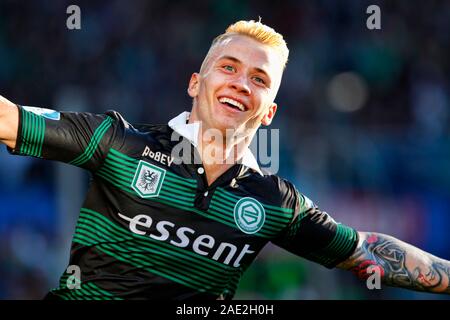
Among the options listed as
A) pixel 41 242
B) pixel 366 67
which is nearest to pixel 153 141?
pixel 41 242

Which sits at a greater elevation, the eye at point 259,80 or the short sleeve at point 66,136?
the eye at point 259,80

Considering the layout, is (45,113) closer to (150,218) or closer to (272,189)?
(150,218)

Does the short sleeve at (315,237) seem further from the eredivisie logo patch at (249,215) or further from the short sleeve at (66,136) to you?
the short sleeve at (66,136)

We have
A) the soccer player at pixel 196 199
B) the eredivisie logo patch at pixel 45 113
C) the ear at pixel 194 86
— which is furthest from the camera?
the ear at pixel 194 86

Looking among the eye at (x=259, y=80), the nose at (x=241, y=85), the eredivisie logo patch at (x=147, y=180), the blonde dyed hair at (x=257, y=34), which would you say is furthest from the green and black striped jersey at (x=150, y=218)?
the blonde dyed hair at (x=257, y=34)

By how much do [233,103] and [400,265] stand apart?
4.31ft

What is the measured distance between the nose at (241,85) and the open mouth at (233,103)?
6 centimetres

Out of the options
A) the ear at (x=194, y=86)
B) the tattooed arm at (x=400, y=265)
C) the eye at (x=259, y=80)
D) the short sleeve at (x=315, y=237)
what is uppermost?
the eye at (x=259, y=80)

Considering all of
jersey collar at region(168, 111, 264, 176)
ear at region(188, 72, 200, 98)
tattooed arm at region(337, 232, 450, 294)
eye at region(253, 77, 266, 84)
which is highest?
eye at region(253, 77, 266, 84)

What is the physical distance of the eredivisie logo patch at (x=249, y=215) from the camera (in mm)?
4094

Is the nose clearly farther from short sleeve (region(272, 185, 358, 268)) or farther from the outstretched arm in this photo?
the outstretched arm

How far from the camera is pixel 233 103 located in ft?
13.5

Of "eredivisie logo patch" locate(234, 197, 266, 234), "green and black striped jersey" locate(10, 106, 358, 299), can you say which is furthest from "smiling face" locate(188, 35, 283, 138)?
"eredivisie logo patch" locate(234, 197, 266, 234)

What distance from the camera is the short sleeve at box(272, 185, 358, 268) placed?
4293 mm
